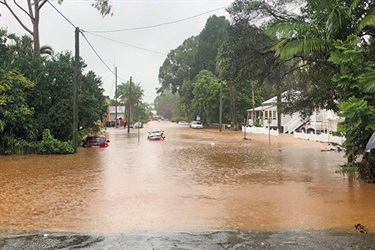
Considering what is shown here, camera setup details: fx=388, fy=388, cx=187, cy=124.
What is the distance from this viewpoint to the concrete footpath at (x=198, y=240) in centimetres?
691

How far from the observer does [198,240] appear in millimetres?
7301

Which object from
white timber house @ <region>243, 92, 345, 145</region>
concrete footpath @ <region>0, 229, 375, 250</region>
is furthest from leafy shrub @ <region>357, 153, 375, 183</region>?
white timber house @ <region>243, 92, 345, 145</region>

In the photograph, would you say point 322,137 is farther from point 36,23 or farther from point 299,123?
point 36,23

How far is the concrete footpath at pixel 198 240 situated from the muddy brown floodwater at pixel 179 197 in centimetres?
53

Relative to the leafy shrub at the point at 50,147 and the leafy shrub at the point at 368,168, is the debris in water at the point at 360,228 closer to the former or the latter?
the leafy shrub at the point at 368,168

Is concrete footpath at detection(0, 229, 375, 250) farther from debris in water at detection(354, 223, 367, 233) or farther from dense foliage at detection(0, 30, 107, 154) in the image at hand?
dense foliage at detection(0, 30, 107, 154)

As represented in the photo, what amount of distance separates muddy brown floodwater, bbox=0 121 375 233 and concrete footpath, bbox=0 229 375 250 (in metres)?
0.53

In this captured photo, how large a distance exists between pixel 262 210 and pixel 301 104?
647 inches

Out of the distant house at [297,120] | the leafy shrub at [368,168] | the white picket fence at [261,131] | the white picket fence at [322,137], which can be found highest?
the distant house at [297,120]

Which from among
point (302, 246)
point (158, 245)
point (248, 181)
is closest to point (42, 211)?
point (158, 245)

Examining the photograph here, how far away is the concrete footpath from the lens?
691 cm

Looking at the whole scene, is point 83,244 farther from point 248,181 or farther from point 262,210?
point 248,181

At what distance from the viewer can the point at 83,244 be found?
705 cm

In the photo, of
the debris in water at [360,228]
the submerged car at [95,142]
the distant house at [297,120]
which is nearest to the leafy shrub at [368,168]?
the debris in water at [360,228]
